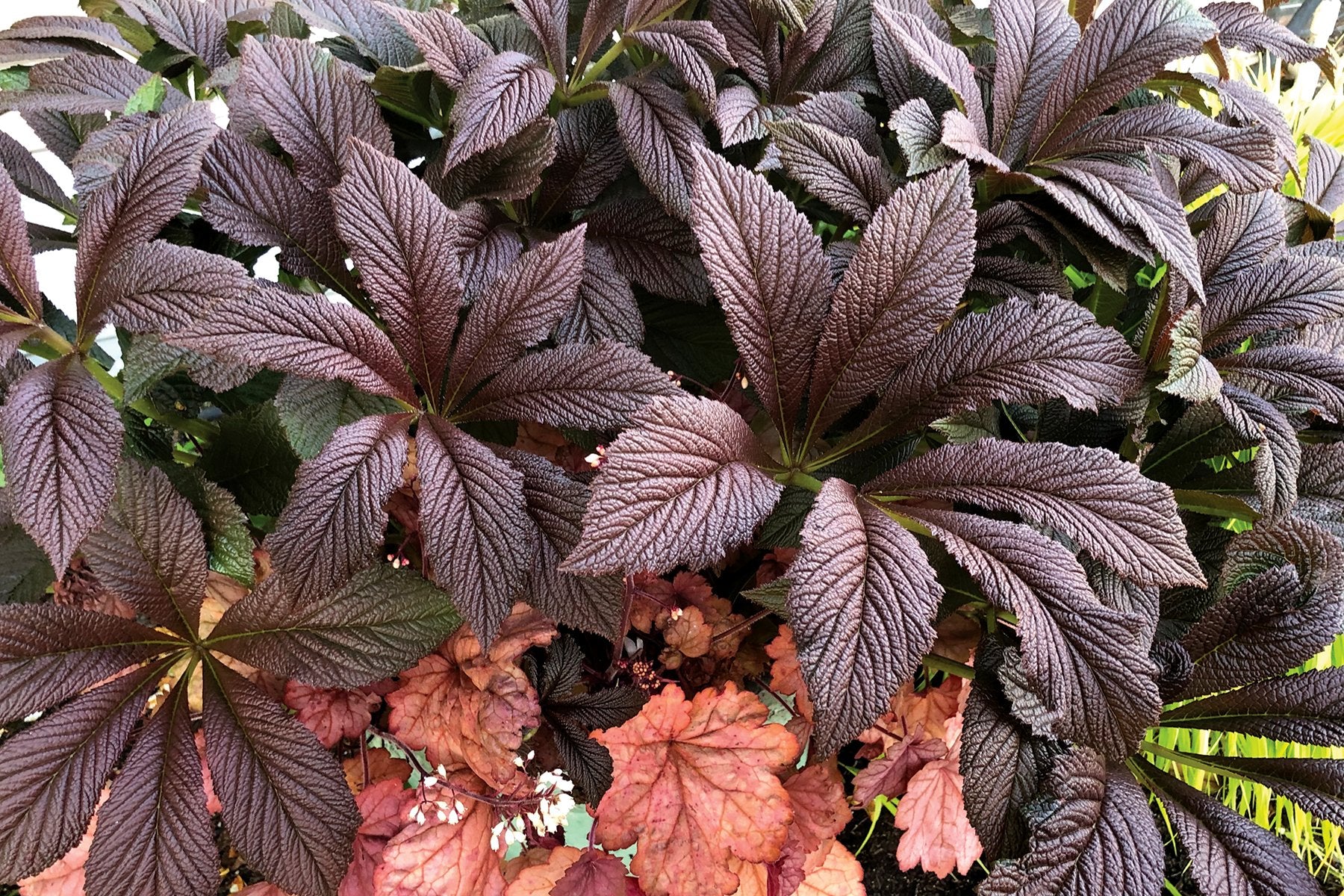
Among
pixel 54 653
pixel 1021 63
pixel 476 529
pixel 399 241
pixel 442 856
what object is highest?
pixel 1021 63

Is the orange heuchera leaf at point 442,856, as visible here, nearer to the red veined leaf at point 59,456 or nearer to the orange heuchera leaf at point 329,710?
the orange heuchera leaf at point 329,710

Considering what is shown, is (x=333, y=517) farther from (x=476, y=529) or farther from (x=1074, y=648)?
(x=1074, y=648)

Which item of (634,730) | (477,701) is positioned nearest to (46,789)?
(477,701)

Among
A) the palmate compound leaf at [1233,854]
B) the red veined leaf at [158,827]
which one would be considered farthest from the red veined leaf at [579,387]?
the palmate compound leaf at [1233,854]

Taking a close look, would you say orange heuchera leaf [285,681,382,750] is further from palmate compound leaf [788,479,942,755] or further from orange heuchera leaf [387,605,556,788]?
palmate compound leaf [788,479,942,755]

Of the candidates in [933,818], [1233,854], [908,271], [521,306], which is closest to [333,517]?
[521,306]
